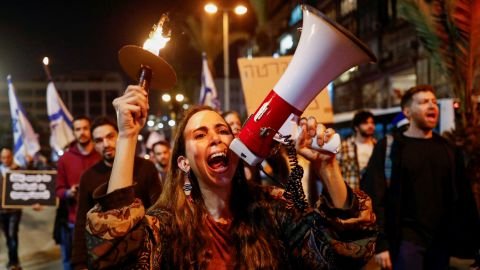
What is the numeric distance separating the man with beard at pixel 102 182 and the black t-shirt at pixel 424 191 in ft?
6.40

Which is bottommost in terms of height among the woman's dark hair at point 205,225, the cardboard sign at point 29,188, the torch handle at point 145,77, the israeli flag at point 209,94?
the cardboard sign at point 29,188

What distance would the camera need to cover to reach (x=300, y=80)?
1879mm

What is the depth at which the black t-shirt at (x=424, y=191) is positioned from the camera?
408cm

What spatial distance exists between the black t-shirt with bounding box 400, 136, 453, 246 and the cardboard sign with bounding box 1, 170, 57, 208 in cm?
605

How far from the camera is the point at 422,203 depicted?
4109mm

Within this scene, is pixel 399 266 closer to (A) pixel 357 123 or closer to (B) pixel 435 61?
(B) pixel 435 61

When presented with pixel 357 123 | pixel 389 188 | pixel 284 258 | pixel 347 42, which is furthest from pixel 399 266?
pixel 357 123

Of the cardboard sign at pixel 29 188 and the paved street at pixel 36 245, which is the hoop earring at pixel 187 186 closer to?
the cardboard sign at pixel 29 188

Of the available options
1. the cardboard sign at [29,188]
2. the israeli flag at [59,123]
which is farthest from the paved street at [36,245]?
the israeli flag at [59,123]

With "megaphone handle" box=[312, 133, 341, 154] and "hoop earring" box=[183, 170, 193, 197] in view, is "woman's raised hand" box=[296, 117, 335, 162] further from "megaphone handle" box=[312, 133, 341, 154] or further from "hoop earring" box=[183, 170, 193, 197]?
"hoop earring" box=[183, 170, 193, 197]

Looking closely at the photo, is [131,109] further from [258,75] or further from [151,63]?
[258,75]

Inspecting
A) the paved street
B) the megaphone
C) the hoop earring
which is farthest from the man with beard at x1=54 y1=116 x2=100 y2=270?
the megaphone

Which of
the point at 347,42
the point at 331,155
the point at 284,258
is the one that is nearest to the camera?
the point at 347,42

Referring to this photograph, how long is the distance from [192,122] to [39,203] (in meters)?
6.86
